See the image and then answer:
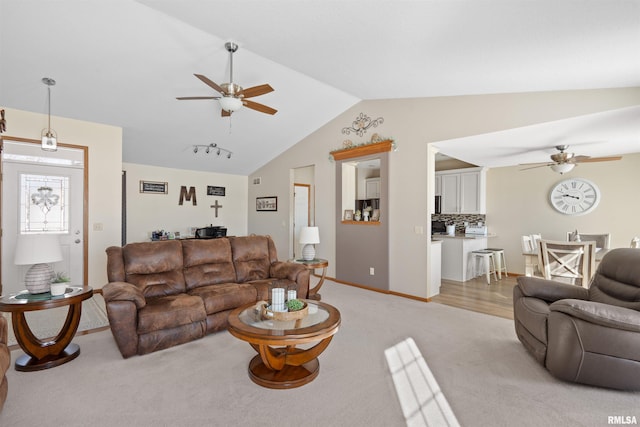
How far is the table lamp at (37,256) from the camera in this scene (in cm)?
246

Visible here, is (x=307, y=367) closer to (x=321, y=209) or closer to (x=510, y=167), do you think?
(x=321, y=209)

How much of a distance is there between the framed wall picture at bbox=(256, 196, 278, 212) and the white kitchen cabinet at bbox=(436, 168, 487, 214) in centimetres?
387

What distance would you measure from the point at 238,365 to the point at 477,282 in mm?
4800

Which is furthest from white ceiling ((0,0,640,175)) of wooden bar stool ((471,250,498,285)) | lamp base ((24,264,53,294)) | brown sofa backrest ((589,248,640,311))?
lamp base ((24,264,53,294))

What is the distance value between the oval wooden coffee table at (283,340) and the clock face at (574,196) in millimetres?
5604

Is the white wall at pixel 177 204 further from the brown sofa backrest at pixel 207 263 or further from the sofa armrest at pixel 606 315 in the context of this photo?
the sofa armrest at pixel 606 315

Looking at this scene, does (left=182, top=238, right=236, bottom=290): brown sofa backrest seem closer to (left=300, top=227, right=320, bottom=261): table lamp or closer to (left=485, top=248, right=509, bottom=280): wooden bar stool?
(left=300, top=227, right=320, bottom=261): table lamp

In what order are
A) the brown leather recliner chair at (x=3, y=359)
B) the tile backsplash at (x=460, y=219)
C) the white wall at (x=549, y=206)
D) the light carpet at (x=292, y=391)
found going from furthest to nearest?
the tile backsplash at (x=460, y=219) < the white wall at (x=549, y=206) < the light carpet at (x=292, y=391) < the brown leather recliner chair at (x=3, y=359)

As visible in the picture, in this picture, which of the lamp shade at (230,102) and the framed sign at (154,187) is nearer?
the lamp shade at (230,102)

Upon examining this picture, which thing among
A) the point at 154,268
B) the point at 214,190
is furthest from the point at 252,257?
the point at 214,190

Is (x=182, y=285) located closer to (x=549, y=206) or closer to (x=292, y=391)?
(x=292, y=391)

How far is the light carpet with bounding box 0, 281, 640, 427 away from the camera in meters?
1.85

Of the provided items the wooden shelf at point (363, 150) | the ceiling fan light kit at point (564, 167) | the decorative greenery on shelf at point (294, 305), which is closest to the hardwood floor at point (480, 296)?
the ceiling fan light kit at point (564, 167)

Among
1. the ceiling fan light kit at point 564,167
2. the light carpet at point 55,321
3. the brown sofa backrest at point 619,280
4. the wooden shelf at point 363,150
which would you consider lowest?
the light carpet at point 55,321
